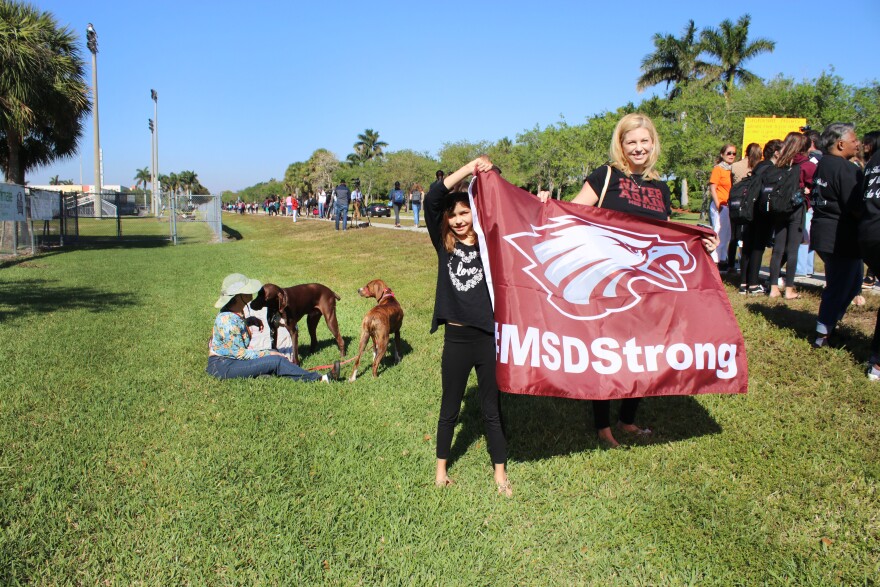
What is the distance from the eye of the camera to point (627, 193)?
3947 millimetres

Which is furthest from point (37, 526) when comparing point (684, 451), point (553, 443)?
point (684, 451)

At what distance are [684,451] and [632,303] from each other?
1.37 metres

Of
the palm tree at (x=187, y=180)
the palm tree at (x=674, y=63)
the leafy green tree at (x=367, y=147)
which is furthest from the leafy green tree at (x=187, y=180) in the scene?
the palm tree at (x=674, y=63)

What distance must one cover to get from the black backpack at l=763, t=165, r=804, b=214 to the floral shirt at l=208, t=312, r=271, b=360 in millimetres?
6514

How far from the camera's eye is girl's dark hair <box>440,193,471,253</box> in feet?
12.0

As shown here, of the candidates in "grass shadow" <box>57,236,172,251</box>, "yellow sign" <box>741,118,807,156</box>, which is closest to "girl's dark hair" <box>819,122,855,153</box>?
"yellow sign" <box>741,118,807,156</box>

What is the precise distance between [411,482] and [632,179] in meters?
2.64

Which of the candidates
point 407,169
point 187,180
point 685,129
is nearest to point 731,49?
point 685,129

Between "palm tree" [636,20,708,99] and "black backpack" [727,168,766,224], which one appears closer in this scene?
"black backpack" [727,168,766,224]

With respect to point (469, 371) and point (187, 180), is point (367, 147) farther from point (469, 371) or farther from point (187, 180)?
point (469, 371)

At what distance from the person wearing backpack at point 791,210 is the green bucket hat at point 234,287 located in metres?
6.55

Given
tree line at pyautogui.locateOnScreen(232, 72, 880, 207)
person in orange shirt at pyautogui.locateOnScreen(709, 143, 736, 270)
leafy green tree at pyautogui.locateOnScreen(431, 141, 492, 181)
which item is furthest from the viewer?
leafy green tree at pyautogui.locateOnScreen(431, 141, 492, 181)

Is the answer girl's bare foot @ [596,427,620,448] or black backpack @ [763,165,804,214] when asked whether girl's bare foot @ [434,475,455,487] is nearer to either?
girl's bare foot @ [596,427,620,448]

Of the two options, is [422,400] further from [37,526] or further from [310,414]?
[37,526]
